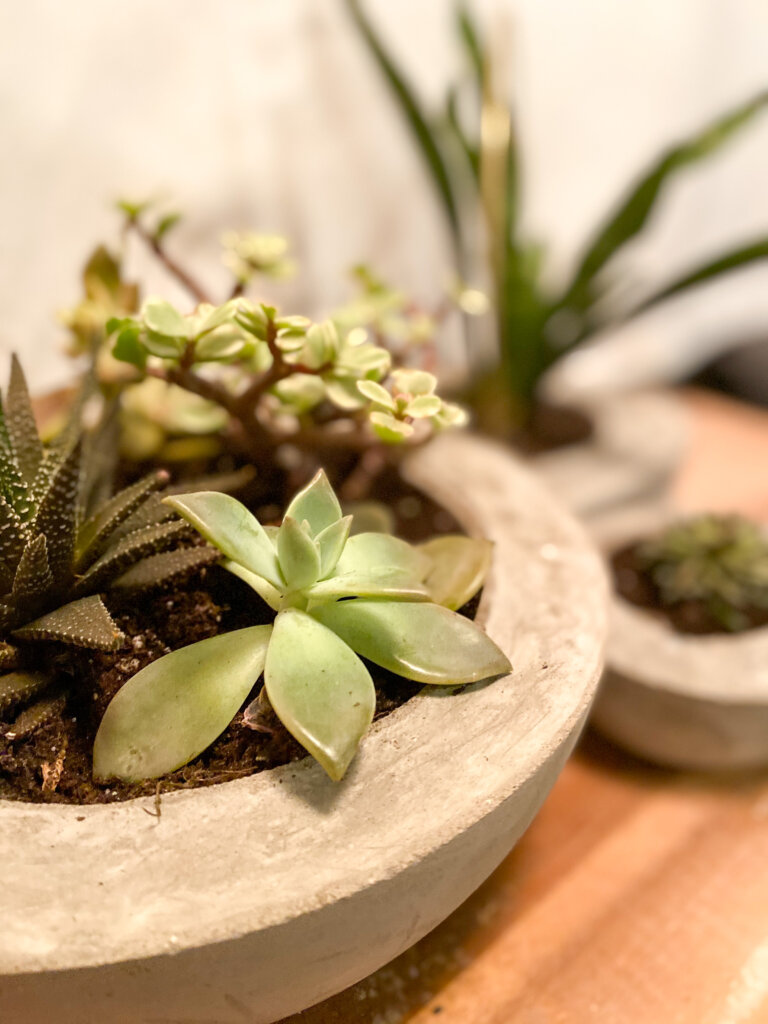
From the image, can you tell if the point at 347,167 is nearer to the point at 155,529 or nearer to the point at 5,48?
the point at 5,48

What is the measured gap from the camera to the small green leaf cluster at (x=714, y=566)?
92cm

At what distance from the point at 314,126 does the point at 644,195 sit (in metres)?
0.49

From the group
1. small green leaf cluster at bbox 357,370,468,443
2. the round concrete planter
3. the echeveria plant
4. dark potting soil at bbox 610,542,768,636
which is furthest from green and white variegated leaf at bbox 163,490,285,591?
dark potting soil at bbox 610,542,768,636

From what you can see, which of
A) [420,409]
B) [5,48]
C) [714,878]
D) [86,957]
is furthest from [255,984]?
[5,48]

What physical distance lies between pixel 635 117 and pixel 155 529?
1.47 metres

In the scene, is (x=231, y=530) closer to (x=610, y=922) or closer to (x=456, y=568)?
(x=456, y=568)

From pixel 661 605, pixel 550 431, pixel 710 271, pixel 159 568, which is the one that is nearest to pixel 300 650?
pixel 159 568

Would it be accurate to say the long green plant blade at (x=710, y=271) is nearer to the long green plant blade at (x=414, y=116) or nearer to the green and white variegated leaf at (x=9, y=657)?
the long green plant blade at (x=414, y=116)

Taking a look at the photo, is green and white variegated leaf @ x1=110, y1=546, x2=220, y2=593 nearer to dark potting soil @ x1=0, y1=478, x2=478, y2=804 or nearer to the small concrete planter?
dark potting soil @ x1=0, y1=478, x2=478, y2=804

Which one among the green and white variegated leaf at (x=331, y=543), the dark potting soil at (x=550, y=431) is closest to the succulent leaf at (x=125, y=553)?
the green and white variegated leaf at (x=331, y=543)

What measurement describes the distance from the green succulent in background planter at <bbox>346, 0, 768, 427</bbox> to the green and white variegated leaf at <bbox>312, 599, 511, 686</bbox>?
700 millimetres

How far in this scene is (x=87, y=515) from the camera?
625 millimetres

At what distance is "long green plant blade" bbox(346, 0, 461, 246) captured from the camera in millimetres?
1037

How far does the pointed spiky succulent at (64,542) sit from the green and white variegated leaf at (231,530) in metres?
0.06
